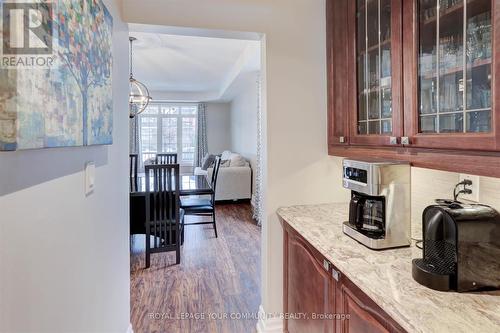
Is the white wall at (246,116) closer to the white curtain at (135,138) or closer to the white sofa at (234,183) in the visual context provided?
the white sofa at (234,183)

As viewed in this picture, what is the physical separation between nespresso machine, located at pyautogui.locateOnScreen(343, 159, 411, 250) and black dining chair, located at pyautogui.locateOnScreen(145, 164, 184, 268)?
221cm

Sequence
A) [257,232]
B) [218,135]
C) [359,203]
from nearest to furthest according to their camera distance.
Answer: [359,203], [257,232], [218,135]

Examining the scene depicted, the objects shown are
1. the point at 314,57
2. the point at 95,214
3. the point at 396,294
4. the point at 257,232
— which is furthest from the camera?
the point at 257,232

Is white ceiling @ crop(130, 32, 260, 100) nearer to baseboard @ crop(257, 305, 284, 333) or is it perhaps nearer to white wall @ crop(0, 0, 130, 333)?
white wall @ crop(0, 0, 130, 333)

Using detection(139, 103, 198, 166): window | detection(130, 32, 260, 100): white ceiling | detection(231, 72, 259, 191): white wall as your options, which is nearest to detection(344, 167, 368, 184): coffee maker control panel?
detection(130, 32, 260, 100): white ceiling

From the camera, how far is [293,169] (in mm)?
2072

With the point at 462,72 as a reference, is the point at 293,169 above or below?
below

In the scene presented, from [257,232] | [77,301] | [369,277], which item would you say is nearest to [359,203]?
[369,277]

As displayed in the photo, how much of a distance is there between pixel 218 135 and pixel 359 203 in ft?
26.8

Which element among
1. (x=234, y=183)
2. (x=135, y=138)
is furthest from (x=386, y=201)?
(x=135, y=138)

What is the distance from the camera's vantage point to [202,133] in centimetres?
924

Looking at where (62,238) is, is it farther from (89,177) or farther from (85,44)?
(85,44)

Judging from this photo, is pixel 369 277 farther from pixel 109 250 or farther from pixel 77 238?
pixel 109 250

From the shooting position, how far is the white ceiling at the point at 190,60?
12.9 feet
